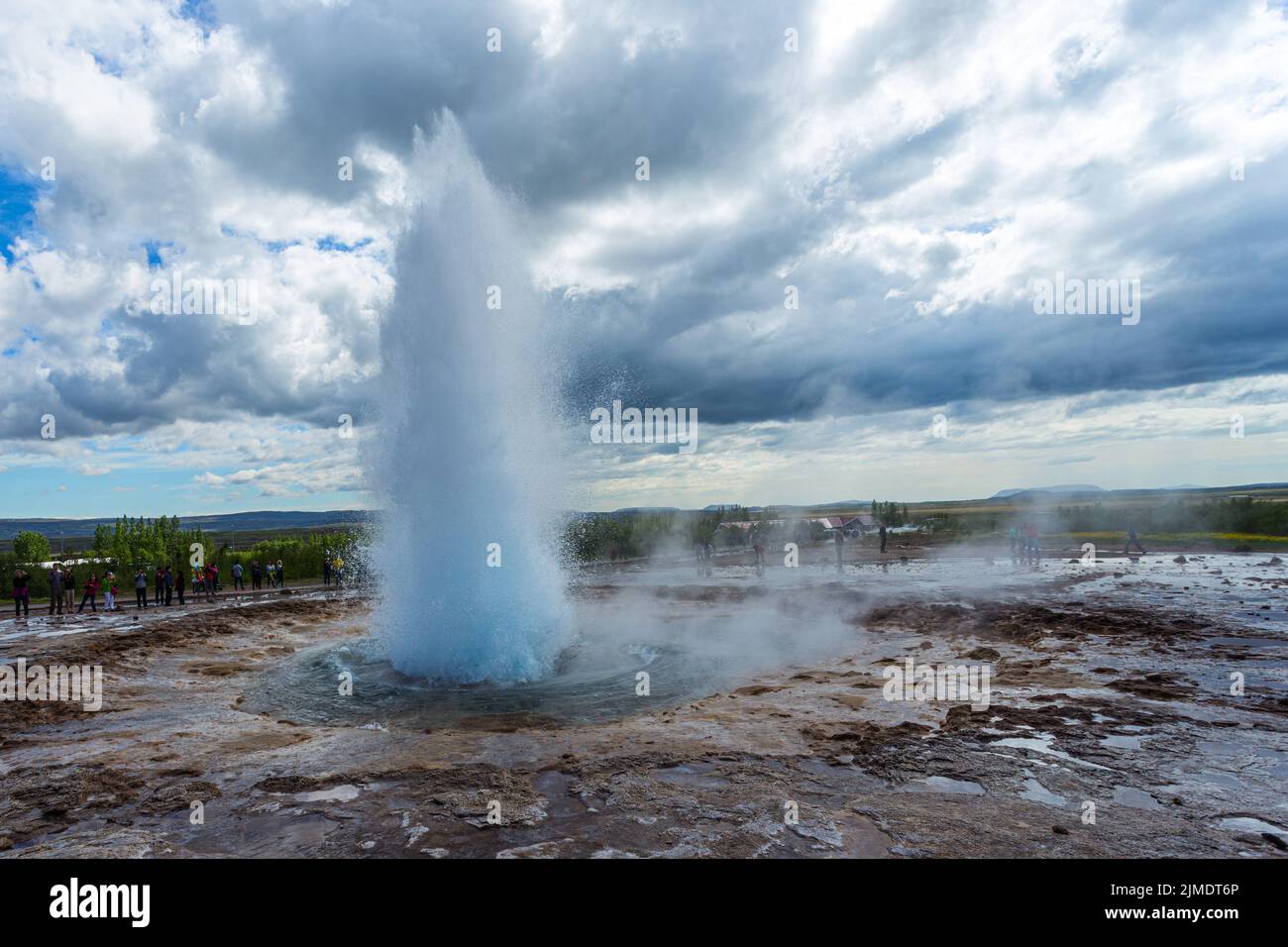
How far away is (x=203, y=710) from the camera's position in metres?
9.44

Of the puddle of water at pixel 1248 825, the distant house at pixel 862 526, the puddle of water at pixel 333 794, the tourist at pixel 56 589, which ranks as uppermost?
the puddle of water at pixel 1248 825

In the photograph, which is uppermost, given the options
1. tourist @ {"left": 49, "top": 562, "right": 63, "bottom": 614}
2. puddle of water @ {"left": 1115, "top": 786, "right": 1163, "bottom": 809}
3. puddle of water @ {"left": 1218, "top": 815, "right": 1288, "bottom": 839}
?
puddle of water @ {"left": 1218, "top": 815, "right": 1288, "bottom": 839}

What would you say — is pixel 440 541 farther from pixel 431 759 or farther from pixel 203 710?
pixel 431 759

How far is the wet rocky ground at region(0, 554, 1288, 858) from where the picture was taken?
4.89 meters

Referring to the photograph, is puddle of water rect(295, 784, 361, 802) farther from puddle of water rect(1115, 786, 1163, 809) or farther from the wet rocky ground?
puddle of water rect(1115, 786, 1163, 809)

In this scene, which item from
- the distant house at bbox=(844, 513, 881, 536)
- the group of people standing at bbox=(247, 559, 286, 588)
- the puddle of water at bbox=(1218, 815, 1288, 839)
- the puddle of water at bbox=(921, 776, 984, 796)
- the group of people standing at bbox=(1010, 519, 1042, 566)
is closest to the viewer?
the puddle of water at bbox=(1218, 815, 1288, 839)

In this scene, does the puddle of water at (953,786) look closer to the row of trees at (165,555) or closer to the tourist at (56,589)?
the tourist at (56,589)

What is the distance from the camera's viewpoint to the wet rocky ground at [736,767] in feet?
16.1

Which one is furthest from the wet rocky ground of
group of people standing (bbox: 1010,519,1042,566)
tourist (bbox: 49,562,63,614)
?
group of people standing (bbox: 1010,519,1042,566)

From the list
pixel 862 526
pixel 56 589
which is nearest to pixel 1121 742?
pixel 56 589

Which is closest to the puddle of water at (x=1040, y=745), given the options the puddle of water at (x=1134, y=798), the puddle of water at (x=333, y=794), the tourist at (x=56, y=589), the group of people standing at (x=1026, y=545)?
the puddle of water at (x=1134, y=798)

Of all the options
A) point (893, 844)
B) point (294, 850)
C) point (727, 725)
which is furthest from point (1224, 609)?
point (294, 850)
